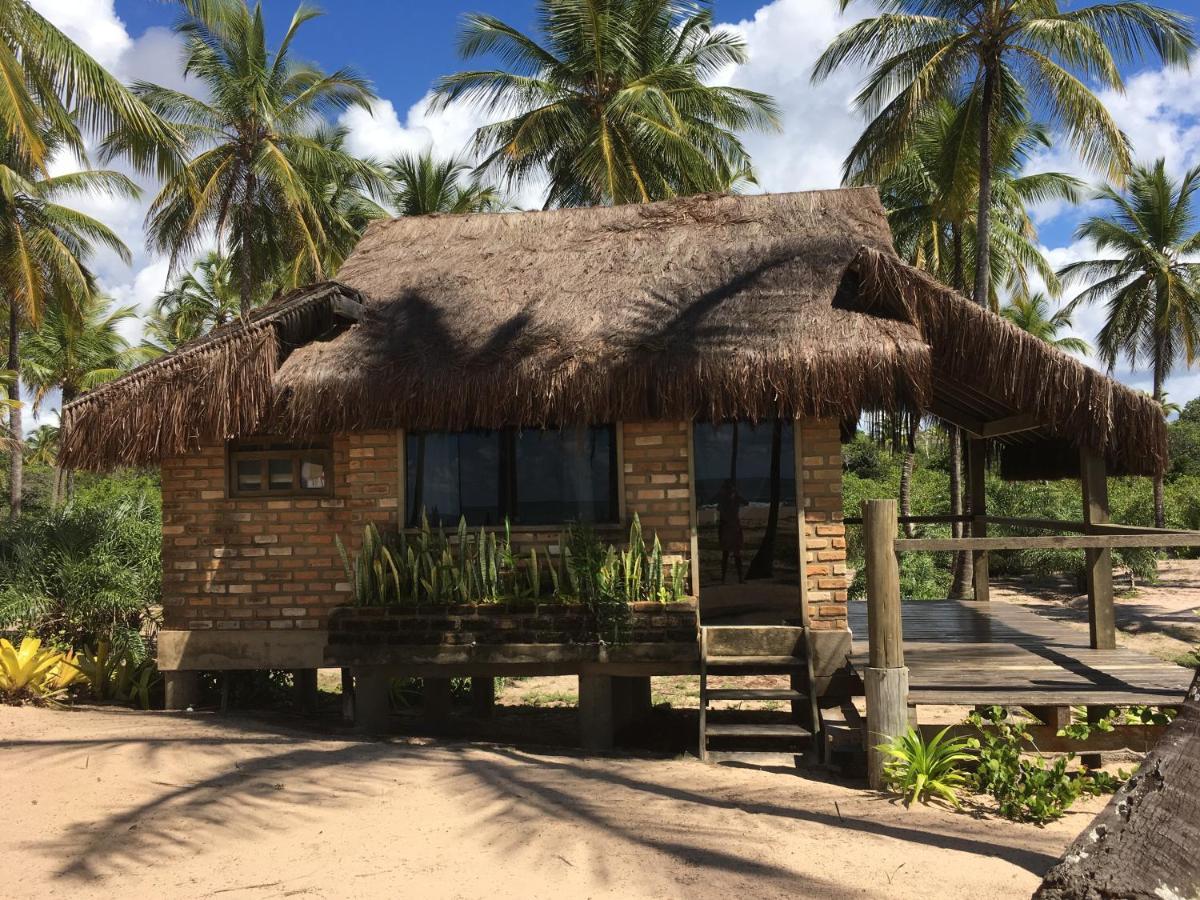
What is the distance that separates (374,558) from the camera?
721 centimetres

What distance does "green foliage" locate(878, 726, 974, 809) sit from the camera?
5.53 meters

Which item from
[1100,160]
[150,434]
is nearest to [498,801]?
[150,434]

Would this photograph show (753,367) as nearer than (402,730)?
Yes

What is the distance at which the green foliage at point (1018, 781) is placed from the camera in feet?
17.4

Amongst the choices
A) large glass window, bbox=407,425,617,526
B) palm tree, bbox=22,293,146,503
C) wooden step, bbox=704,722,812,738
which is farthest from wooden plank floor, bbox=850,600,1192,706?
palm tree, bbox=22,293,146,503

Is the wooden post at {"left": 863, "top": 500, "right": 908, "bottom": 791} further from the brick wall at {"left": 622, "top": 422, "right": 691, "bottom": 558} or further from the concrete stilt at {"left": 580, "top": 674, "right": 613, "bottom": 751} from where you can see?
the concrete stilt at {"left": 580, "top": 674, "right": 613, "bottom": 751}

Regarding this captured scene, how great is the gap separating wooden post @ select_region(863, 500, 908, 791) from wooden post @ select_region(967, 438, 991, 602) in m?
4.24

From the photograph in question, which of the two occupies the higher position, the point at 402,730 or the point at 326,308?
the point at 326,308

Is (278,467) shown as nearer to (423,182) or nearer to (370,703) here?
(370,703)

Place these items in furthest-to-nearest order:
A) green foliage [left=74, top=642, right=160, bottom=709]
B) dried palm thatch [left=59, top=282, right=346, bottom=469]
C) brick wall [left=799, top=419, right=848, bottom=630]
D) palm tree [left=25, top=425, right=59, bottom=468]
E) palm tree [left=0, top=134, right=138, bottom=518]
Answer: palm tree [left=25, top=425, right=59, bottom=468], palm tree [left=0, top=134, right=138, bottom=518], green foliage [left=74, top=642, right=160, bottom=709], dried palm thatch [left=59, top=282, right=346, bottom=469], brick wall [left=799, top=419, right=848, bottom=630]

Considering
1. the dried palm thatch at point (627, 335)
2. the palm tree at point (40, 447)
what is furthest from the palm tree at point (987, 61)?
the palm tree at point (40, 447)

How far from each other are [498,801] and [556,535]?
8.96 feet

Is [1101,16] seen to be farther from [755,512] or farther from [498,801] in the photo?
[498,801]

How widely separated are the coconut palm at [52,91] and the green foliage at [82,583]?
4.21m
